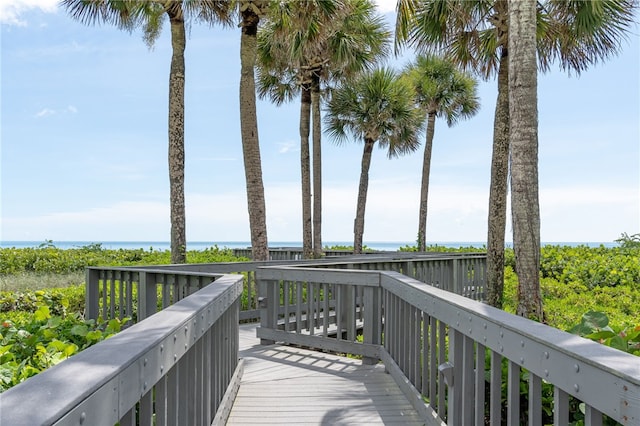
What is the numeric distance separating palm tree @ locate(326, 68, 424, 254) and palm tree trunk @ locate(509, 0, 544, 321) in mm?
11564

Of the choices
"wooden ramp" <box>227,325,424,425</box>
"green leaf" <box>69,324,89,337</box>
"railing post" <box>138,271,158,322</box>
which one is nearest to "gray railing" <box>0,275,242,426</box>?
"wooden ramp" <box>227,325,424,425</box>

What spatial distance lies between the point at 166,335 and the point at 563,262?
13.7m

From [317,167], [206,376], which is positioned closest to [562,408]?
[206,376]

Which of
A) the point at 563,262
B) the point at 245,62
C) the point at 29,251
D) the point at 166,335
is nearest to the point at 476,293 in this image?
the point at 563,262

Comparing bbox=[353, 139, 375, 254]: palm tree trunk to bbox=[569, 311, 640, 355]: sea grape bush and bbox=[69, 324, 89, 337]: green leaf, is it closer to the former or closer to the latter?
bbox=[69, 324, 89, 337]: green leaf

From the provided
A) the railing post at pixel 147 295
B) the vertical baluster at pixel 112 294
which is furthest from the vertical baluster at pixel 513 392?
the vertical baluster at pixel 112 294

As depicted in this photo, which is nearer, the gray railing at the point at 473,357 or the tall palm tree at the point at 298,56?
the gray railing at the point at 473,357

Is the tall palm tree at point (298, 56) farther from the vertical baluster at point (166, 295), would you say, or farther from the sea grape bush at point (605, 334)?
the sea grape bush at point (605, 334)

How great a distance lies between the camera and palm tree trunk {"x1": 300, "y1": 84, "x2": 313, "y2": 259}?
16.1m

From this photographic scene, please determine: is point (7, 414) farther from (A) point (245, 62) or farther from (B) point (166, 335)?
(A) point (245, 62)

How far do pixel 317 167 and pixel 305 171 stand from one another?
16.7 inches

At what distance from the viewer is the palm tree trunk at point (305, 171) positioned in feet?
52.8

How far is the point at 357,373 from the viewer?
502cm

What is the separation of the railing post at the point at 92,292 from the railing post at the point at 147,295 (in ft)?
4.31
